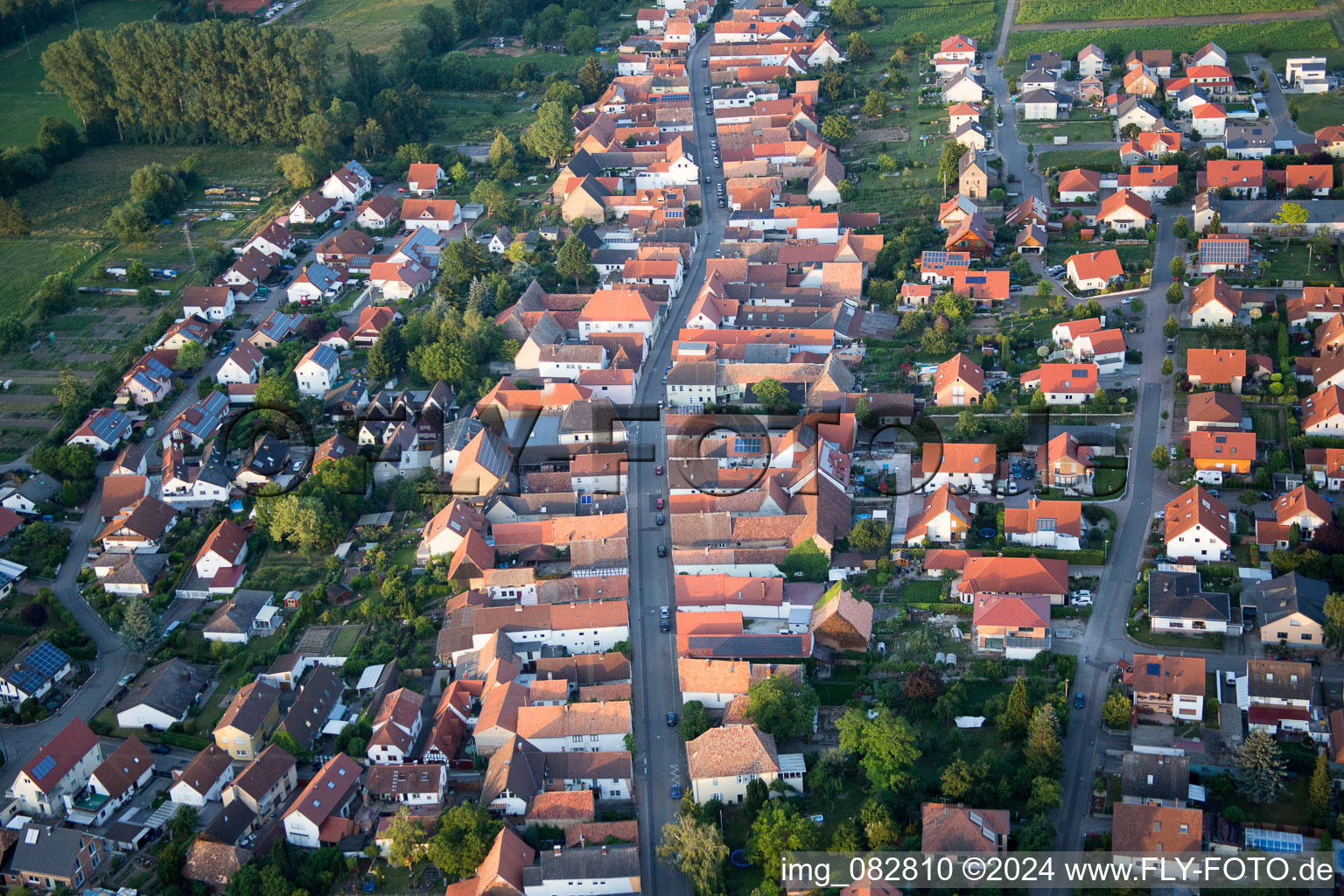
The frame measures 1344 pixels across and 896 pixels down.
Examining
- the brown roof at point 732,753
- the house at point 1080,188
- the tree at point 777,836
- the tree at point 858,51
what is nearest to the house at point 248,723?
the brown roof at point 732,753

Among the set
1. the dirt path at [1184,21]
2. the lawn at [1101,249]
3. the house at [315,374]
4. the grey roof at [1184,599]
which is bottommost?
the grey roof at [1184,599]

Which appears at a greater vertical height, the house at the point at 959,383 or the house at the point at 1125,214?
the house at the point at 1125,214

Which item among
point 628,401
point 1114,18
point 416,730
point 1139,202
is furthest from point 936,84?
point 416,730

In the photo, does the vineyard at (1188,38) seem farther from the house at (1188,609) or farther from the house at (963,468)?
the house at (1188,609)

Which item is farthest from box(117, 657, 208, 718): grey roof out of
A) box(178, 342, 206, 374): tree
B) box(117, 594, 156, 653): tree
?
box(178, 342, 206, 374): tree

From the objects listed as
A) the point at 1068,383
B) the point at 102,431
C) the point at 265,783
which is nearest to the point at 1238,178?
the point at 1068,383

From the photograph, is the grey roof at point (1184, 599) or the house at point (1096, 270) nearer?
the grey roof at point (1184, 599)
